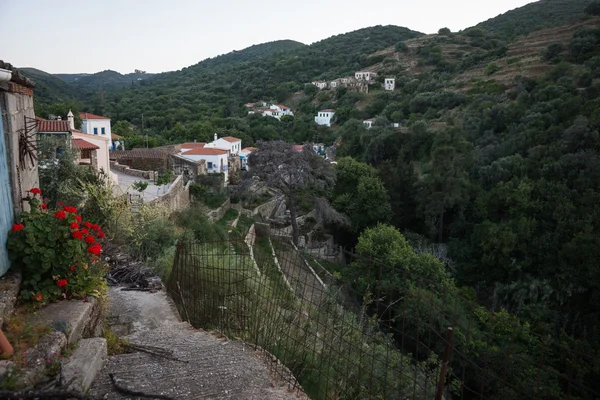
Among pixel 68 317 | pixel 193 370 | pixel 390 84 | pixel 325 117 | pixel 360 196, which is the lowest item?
pixel 360 196

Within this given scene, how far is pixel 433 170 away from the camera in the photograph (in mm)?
21859

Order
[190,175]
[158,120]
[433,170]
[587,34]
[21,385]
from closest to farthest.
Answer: [21,385]
[433,170]
[190,175]
[587,34]
[158,120]

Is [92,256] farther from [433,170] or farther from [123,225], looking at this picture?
[433,170]

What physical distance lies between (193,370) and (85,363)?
34.4 inches

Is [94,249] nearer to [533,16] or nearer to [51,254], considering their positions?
[51,254]

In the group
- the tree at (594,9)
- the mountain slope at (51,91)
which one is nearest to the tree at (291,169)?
the mountain slope at (51,91)

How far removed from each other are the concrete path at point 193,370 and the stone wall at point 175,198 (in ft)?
30.1

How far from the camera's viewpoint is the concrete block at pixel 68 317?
126 inches

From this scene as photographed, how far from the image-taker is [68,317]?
11.1 ft

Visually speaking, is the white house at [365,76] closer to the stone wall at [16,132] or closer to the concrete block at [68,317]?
the stone wall at [16,132]

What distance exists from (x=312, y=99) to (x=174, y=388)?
68592mm

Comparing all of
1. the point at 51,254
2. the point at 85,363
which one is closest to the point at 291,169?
the point at 51,254

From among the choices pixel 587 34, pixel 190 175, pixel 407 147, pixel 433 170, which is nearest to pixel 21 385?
pixel 433 170

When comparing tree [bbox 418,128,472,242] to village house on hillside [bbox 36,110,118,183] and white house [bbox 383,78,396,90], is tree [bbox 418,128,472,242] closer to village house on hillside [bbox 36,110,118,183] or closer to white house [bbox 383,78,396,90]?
village house on hillside [bbox 36,110,118,183]
